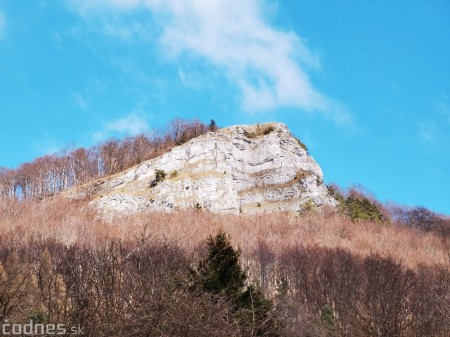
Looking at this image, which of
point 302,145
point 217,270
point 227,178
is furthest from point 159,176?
point 217,270

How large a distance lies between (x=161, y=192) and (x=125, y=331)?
54.2 meters

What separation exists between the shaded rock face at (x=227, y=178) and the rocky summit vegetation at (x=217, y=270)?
1717 millimetres

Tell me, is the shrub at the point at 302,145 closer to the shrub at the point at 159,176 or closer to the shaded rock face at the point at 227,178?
the shaded rock face at the point at 227,178

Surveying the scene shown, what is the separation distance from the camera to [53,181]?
8350 cm

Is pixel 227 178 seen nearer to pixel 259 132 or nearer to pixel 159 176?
pixel 159 176

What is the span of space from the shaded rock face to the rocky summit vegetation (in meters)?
1.72

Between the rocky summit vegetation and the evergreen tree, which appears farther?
the evergreen tree

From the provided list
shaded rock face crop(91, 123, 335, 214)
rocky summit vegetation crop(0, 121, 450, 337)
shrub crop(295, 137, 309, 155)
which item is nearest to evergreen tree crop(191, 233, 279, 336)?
rocky summit vegetation crop(0, 121, 450, 337)

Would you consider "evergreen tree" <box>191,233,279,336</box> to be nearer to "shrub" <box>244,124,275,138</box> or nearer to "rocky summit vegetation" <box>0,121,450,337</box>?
"rocky summit vegetation" <box>0,121,450,337</box>

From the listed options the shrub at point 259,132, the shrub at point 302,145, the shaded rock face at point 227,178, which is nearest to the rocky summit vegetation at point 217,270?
the shrub at point 259,132

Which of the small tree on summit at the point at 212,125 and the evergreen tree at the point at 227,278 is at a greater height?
the small tree on summit at the point at 212,125

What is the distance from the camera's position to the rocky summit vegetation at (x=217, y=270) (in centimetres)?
609

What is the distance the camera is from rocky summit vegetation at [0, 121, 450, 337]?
6094mm

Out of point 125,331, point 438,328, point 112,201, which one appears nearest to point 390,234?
point 112,201
